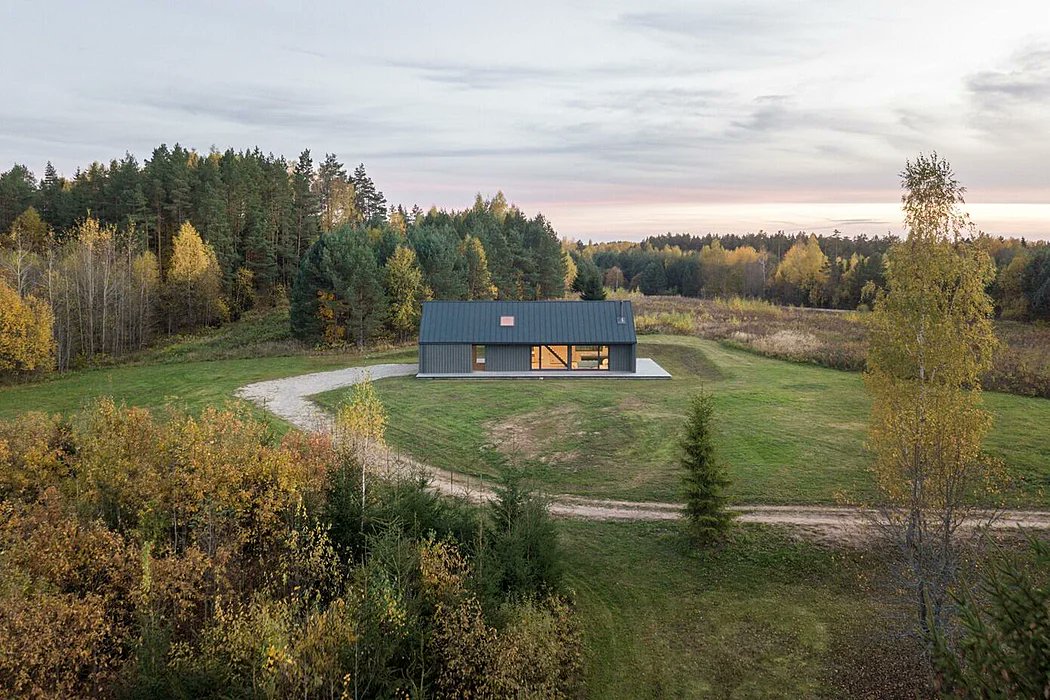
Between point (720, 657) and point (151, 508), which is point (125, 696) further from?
point (720, 657)

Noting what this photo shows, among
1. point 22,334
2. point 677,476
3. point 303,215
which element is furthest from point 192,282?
point 677,476

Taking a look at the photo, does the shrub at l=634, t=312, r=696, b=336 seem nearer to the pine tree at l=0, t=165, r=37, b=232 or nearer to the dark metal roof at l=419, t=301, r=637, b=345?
the dark metal roof at l=419, t=301, r=637, b=345

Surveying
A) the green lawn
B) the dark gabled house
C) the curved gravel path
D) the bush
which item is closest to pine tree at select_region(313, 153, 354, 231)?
the green lawn

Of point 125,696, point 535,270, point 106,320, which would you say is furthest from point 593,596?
point 535,270

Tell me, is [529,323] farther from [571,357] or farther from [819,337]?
[819,337]

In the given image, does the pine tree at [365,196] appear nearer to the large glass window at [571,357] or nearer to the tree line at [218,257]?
the tree line at [218,257]

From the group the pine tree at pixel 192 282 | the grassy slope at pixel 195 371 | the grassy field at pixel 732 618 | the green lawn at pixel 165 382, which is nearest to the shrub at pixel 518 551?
the grassy field at pixel 732 618
